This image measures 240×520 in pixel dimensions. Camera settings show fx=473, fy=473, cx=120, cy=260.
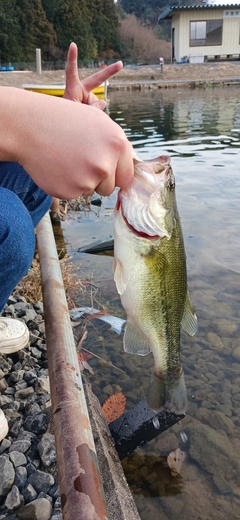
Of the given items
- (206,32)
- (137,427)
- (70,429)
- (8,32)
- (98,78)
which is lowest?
(137,427)

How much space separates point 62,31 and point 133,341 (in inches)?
2082

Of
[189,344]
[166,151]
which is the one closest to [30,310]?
[189,344]

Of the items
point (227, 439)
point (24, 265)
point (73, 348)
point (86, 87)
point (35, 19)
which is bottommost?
point (227, 439)

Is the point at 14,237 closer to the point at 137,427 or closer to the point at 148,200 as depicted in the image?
the point at 148,200

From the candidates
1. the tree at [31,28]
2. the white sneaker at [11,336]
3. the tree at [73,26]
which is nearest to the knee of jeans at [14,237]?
the white sneaker at [11,336]

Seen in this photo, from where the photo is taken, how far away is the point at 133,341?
2330mm

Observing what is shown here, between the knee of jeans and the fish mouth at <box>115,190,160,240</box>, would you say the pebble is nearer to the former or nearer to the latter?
the knee of jeans

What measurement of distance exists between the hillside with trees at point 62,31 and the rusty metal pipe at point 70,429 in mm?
46180

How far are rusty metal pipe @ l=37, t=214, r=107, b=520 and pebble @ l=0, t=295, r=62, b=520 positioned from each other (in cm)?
43

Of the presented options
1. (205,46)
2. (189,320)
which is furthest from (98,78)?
(205,46)

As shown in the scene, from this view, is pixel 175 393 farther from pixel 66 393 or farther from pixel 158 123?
pixel 158 123

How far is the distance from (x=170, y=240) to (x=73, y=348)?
2.54 ft

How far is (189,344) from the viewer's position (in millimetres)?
4125

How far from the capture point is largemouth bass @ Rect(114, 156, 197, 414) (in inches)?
76.2
